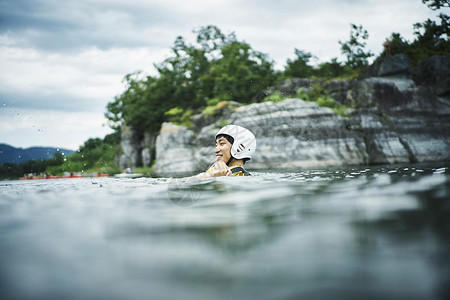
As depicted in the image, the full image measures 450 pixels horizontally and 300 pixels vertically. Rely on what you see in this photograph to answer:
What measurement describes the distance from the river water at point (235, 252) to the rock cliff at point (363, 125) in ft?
40.8

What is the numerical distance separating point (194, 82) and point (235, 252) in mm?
27104

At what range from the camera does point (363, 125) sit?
15.2 metres

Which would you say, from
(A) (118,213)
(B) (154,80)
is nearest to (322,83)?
(B) (154,80)

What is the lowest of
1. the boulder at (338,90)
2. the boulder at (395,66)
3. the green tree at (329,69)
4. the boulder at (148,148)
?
the boulder at (148,148)

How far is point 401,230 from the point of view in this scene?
1.55 m

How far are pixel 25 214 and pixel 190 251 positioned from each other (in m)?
1.60

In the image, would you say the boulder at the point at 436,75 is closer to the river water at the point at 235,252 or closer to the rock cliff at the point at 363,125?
the rock cliff at the point at 363,125

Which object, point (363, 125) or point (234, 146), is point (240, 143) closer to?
point (234, 146)

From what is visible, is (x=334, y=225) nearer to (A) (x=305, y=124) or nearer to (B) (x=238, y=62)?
(A) (x=305, y=124)

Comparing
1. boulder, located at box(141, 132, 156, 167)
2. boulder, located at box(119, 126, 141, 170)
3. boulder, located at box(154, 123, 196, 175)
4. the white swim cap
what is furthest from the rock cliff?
boulder, located at box(119, 126, 141, 170)

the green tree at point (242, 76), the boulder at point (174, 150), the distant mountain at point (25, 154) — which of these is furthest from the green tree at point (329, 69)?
the distant mountain at point (25, 154)

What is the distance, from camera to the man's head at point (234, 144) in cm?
614

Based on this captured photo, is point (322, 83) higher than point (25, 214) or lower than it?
higher

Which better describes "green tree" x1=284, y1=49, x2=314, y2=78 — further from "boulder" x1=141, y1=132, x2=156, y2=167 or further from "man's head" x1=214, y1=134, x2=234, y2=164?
"man's head" x1=214, y1=134, x2=234, y2=164
